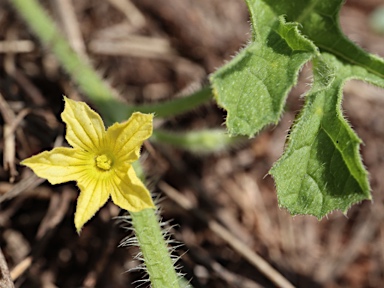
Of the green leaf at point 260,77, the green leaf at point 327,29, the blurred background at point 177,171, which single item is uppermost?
the green leaf at point 327,29

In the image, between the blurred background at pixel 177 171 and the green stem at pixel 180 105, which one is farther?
the blurred background at pixel 177 171

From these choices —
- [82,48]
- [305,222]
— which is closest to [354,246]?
[305,222]

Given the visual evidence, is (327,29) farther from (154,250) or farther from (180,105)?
(154,250)

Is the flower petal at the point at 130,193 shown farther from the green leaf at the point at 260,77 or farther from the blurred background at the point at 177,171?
the blurred background at the point at 177,171

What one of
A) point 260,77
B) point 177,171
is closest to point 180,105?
point 177,171

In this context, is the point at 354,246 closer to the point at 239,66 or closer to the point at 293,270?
the point at 293,270

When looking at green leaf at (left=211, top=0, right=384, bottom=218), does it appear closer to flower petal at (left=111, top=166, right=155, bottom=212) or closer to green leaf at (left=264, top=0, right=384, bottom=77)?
green leaf at (left=264, top=0, right=384, bottom=77)

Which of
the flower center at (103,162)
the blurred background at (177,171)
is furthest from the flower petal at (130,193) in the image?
the blurred background at (177,171)
